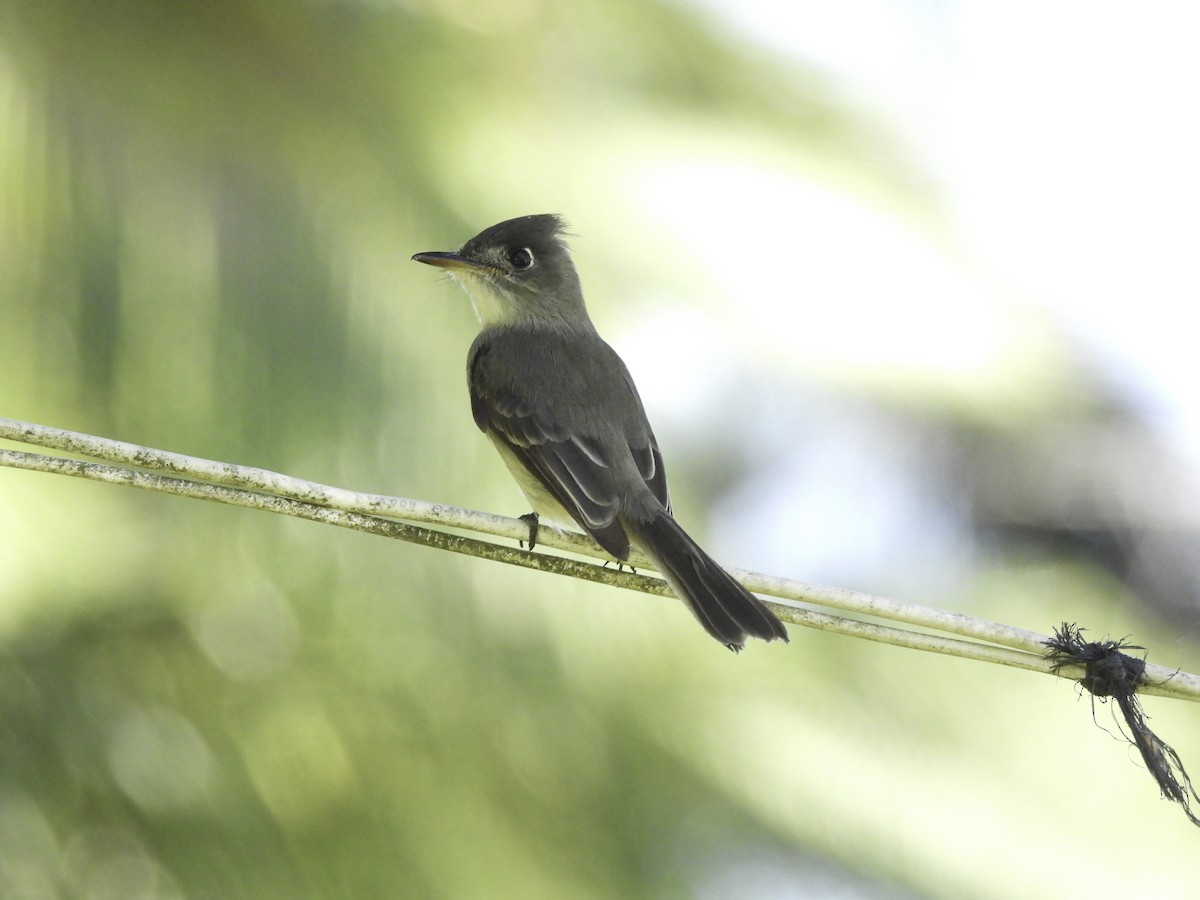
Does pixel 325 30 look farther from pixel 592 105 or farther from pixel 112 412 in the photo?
pixel 112 412

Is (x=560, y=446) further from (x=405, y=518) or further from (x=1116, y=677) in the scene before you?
(x=1116, y=677)

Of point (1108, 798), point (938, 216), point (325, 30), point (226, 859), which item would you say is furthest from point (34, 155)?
point (1108, 798)

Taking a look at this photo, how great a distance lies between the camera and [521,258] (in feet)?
15.5

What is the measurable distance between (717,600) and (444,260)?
1.69 meters

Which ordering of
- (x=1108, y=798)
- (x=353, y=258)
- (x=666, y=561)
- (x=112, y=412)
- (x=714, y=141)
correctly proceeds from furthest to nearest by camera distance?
1. (x=714, y=141)
2. (x=1108, y=798)
3. (x=353, y=258)
4. (x=112, y=412)
5. (x=666, y=561)

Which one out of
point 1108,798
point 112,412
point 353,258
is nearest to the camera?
point 112,412

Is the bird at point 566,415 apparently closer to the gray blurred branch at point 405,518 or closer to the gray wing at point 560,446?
the gray wing at point 560,446

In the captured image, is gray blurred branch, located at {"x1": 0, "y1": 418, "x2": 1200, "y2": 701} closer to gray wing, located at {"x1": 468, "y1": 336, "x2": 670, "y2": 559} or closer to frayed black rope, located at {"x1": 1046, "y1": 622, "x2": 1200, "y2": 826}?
frayed black rope, located at {"x1": 1046, "y1": 622, "x2": 1200, "y2": 826}

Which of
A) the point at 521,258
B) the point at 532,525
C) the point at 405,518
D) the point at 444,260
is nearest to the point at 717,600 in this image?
the point at 532,525

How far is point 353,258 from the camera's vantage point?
4359 millimetres

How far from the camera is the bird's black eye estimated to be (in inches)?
185

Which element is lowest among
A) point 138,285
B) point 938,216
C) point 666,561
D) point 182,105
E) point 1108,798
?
point 1108,798

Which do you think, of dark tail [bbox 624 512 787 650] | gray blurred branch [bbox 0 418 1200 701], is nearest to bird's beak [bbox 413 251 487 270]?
dark tail [bbox 624 512 787 650]

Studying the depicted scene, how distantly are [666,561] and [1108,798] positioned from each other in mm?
2349
